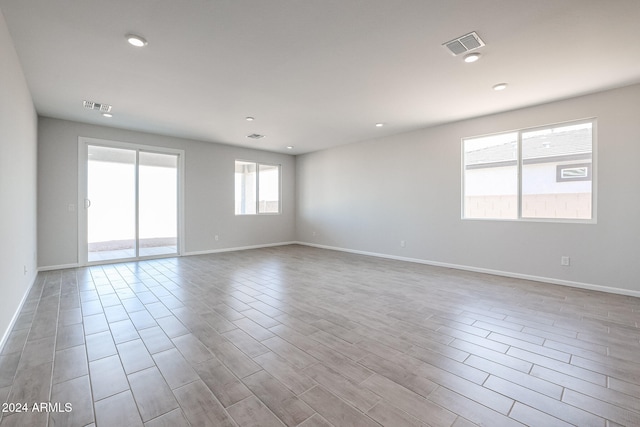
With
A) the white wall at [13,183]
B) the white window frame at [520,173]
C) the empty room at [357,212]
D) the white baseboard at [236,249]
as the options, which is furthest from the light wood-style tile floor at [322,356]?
the white baseboard at [236,249]

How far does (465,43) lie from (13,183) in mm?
4513

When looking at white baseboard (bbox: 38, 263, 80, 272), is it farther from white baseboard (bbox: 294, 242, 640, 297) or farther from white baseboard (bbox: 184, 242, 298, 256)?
white baseboard (bbox: 294, 242, 640, 297)

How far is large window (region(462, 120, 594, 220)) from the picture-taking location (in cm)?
396

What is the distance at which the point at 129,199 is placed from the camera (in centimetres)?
565

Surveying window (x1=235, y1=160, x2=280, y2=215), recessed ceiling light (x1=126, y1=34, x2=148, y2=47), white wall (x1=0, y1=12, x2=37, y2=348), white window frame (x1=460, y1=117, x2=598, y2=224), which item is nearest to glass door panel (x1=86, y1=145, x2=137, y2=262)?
white wall (x1=0, y1=12, x2=37, y2=348)

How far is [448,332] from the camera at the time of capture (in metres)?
2.53

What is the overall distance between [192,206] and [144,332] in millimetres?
4279

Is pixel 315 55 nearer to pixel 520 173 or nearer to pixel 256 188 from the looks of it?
pixel 520 173

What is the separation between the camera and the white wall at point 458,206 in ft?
11.9

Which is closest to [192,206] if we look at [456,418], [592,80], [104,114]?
[104,114]

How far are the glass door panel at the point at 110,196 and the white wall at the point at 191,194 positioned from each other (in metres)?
0.24

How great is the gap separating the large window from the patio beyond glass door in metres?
5.96

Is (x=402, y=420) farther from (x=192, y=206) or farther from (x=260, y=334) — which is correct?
(x=192, y=206)

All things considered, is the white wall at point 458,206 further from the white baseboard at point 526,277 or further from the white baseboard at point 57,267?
the white baseboard at point 57,267
